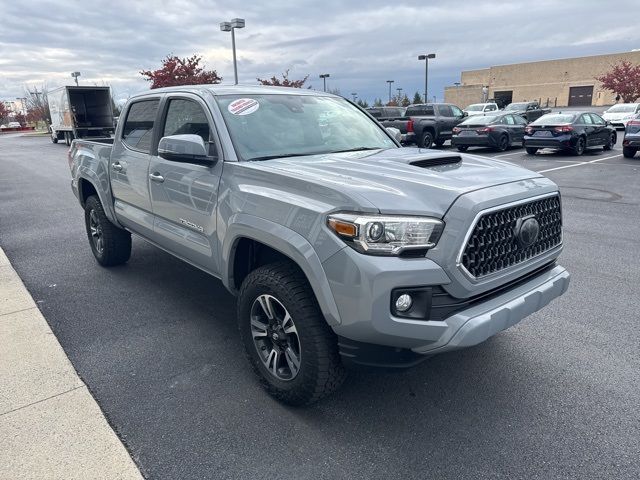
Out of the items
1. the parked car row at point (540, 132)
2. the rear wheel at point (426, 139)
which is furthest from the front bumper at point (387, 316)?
the rear wheel at point (426, 139)

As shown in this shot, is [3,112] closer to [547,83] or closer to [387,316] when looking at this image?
[547,83]

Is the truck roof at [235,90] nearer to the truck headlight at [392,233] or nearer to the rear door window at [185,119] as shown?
the rear door window at [185,119]

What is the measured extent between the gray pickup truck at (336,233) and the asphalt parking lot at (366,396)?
33 centimetres

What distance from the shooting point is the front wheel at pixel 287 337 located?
8.80 feet

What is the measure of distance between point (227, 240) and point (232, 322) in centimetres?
126

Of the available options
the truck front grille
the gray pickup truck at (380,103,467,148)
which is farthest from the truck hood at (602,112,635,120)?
the truck front grille

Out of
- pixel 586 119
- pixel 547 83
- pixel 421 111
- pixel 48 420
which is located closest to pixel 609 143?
pixel 586 119

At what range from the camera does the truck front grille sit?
2.56 meters

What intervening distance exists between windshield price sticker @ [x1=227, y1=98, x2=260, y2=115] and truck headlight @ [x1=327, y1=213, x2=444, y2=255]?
1644 mm

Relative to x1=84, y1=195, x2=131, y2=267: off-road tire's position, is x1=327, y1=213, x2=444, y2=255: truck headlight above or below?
above

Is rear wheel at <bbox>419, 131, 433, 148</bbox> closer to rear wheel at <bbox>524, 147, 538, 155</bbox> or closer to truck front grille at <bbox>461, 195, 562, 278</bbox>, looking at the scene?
rear wheel at <bbox>524, 147, 538, 155</bbox>

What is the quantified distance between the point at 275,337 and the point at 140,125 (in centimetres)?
279

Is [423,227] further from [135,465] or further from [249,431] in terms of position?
[135,465]

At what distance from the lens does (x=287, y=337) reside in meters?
2.95
